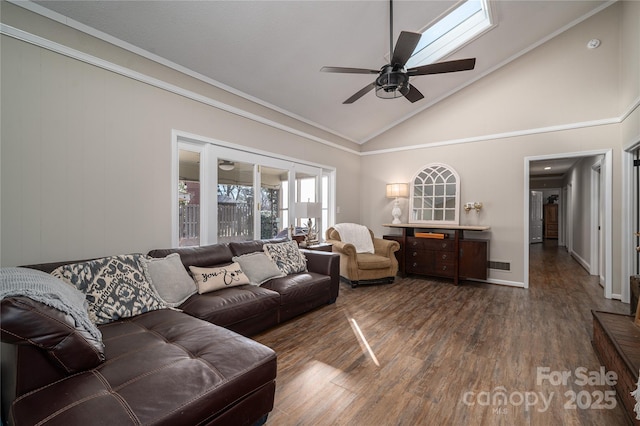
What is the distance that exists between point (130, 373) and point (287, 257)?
2.14 m

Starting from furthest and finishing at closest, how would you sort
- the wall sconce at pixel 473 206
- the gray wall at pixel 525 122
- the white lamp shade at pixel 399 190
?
1. the white lamp shade at pixel 399 190
2. the wall sconce at pixel 473 206
3. the gray wall at pixel 525 122

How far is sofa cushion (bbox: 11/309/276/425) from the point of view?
1037 millimetres

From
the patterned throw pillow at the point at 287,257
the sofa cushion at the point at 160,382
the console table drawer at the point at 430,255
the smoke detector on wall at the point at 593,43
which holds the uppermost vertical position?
the smoke detector on wall at the point at 593,43

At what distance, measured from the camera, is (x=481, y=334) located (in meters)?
2.68

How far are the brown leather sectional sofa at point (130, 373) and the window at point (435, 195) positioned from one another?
430cm

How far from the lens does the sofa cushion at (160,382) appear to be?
40.8 inches

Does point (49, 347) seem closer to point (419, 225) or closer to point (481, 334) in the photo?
point (481, 334)

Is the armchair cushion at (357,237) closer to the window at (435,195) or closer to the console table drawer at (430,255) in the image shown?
the console table drawer at (430,255)

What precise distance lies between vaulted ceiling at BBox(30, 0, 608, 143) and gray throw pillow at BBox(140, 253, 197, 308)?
80.9 inches

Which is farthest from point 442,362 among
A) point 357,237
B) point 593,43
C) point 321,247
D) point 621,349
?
point 593,43

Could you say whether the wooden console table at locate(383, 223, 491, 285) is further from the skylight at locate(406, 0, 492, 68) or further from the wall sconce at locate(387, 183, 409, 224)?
the skylight at locate(406, 0, 492, 68)

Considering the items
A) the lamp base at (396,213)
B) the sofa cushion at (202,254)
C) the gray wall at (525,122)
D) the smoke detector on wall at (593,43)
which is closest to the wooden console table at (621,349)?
the gray wall at (525,122)

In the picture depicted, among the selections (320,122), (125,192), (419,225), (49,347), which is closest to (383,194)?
(419,225)

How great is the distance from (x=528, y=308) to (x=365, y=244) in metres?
2.36
